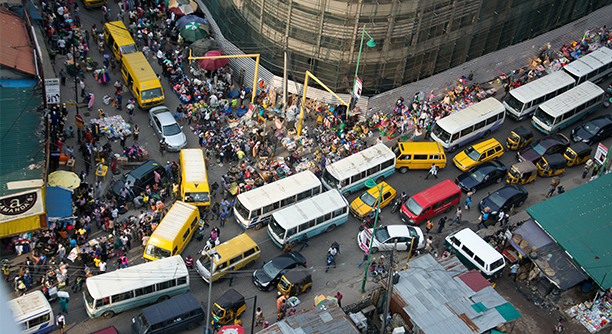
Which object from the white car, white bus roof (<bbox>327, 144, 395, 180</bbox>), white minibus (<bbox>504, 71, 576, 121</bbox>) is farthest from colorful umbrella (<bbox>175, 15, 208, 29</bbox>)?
white minibus (<bbox>504, 71, 576, 121</bbox>)

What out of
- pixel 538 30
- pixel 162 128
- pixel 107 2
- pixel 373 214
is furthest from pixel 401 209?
pixel 107 2

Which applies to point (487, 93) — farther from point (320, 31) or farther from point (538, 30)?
point (320, 31)

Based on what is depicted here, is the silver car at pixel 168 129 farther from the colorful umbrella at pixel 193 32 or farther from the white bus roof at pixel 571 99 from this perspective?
the white bus roof at pixel 571 99

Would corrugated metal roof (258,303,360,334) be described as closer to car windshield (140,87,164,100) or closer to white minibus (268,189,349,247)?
white minibus (268,189,349,247)

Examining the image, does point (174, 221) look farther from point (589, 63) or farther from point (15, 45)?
point (589, 63)

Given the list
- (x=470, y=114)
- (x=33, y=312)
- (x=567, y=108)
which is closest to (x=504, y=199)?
(x=470, y=114)
